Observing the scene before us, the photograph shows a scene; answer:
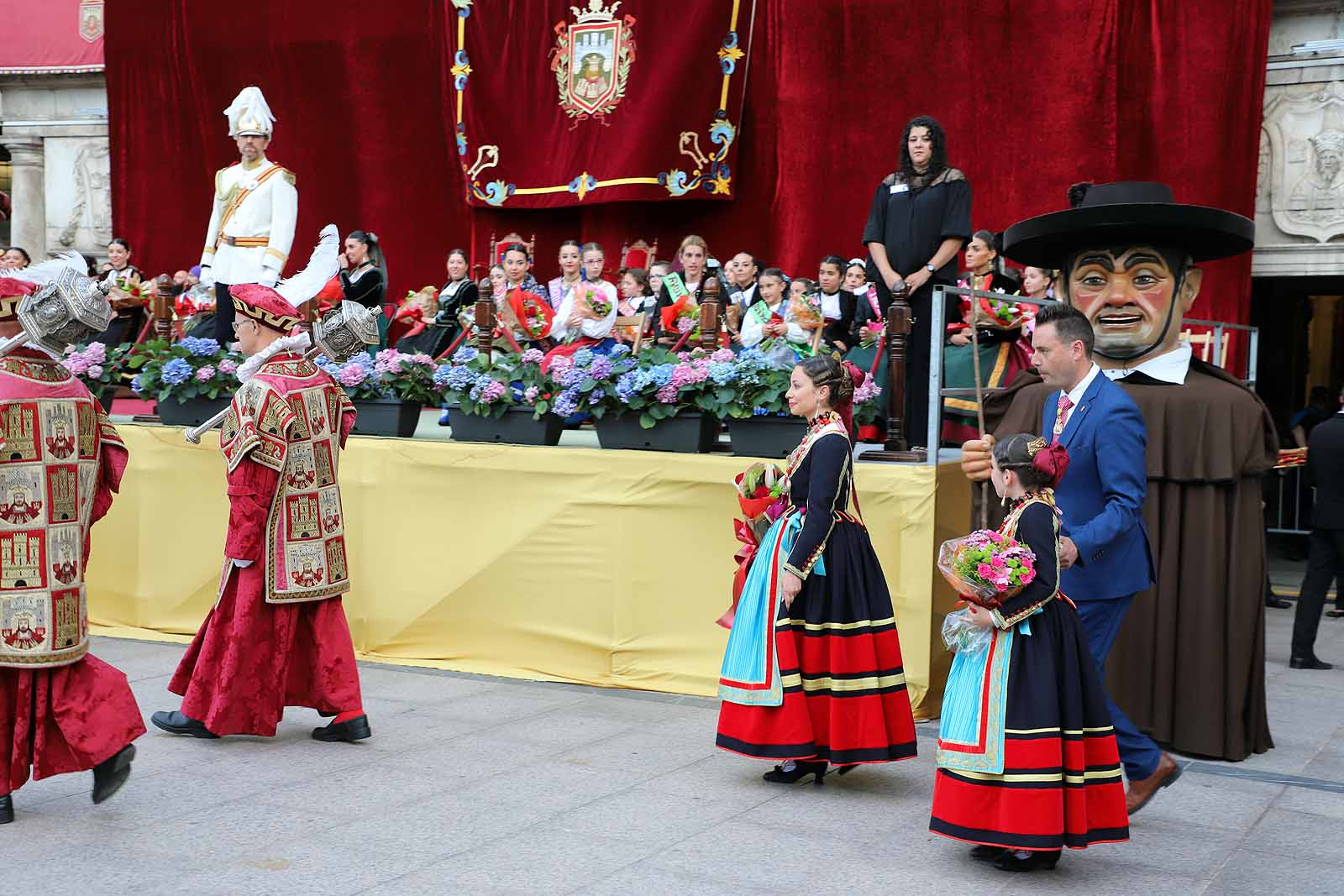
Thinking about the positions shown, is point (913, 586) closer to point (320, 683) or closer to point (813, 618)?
point (813, 618)

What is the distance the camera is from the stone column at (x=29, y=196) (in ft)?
52.6

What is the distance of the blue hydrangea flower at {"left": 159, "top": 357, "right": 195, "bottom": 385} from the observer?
26.3ft

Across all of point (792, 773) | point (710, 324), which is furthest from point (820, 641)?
point (710, 324)

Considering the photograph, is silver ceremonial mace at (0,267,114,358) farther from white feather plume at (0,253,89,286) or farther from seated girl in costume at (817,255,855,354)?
seated girl in costume at (817,255,855,354)

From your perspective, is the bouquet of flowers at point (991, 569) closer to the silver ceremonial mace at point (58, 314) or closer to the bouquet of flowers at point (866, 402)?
the bouquet of flowers at point (866, 402)

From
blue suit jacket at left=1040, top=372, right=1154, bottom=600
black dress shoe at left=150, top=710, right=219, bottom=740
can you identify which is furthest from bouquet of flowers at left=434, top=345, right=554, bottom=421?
blue suit jacket at left=1040, top=372, right=1154, bottom=600

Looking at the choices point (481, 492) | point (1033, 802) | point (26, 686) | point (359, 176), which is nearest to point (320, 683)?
point (26, 686)

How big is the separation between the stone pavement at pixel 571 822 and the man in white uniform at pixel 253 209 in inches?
124

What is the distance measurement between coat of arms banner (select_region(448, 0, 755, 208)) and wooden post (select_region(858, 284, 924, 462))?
5.82 m

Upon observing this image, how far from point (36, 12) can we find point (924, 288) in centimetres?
1300

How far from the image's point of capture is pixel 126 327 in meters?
12.1

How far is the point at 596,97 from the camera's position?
12.5 metres

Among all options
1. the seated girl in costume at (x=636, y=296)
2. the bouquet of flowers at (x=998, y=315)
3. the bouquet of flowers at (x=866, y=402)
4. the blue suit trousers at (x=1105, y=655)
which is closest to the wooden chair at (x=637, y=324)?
the seated girl in costume at (x=636, y=296)

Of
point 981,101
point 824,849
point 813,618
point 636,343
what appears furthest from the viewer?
point 981,101
